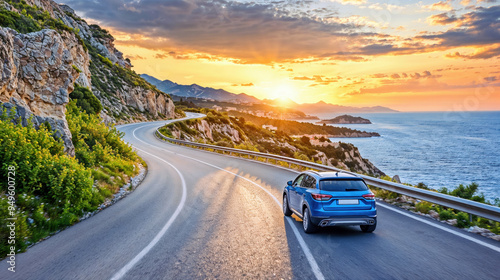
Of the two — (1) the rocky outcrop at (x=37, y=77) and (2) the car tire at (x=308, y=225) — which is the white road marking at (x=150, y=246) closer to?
(2) the car tire at (x=308, y=225)

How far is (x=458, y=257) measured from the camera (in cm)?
545

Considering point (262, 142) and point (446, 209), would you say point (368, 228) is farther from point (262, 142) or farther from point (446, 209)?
point (262, 142)

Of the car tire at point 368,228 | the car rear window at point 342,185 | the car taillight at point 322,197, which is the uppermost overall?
the car rear window at point 342,185

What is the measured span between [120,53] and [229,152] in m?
101

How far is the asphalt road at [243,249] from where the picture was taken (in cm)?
496

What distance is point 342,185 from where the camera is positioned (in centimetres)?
707

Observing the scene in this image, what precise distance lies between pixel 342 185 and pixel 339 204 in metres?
0.49

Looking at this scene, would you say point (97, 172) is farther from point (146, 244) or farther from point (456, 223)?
point (456, 223)

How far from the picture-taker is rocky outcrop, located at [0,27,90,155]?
11523mm

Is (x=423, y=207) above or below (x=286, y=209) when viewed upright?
above

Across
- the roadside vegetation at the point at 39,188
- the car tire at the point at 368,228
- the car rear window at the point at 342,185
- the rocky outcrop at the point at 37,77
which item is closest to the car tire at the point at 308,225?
the car rear window at the point at 342,185

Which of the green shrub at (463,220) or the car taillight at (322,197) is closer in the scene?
the car taillight at (322,197)

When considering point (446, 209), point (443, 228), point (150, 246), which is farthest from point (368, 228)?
point (150, 246)

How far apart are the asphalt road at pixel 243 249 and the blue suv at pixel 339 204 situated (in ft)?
1.20
